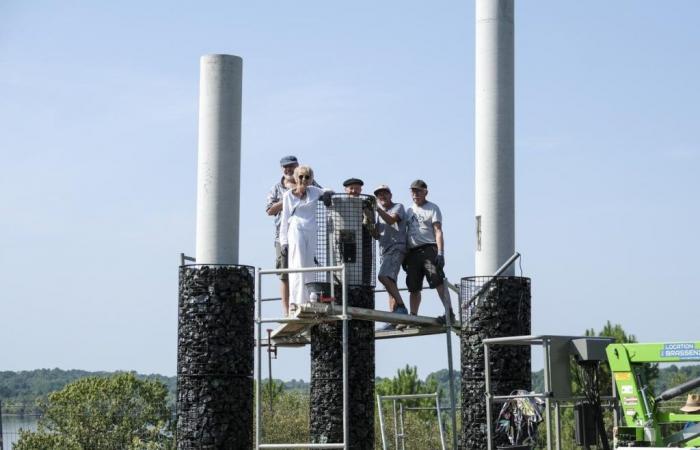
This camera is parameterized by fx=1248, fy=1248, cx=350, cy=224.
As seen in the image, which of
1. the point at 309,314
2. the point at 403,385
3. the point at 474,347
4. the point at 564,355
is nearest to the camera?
the point at 564,355

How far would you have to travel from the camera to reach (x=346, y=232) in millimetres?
16938

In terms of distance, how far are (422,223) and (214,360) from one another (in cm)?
356

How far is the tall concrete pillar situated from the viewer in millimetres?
16438

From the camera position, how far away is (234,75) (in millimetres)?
17297

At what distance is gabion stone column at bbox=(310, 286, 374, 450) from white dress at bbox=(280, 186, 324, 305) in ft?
1.84

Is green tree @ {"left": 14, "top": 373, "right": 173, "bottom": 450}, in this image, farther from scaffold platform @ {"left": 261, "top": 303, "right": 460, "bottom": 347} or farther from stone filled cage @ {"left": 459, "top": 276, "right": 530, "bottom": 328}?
stone filled cage @ {"left": 459, "top": 276, "right": 530, "bottom": 328}

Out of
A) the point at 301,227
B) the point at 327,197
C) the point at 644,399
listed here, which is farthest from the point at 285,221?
the point at 644,399

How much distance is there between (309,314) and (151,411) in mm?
50026

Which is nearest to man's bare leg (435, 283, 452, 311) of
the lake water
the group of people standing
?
the group of people standing

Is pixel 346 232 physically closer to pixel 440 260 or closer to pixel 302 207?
pixel 302 207

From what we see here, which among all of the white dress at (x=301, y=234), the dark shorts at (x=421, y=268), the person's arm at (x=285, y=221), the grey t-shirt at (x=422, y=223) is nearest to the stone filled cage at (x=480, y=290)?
the dark shorts at (x=421, y=268)

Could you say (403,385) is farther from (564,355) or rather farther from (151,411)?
(564,355)

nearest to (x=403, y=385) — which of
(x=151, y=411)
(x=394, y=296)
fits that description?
(x=151, y=411)

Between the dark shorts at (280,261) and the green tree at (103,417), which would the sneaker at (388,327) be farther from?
the green tree at (103,417)
